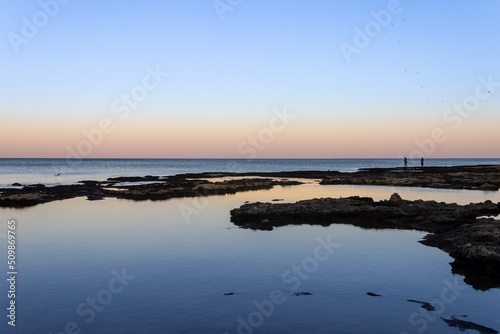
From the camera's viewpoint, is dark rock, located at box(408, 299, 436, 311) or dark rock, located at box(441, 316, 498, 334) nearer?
dark rock, located at box(441, 316, 498, 334)

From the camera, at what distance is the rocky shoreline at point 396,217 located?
21.6 m

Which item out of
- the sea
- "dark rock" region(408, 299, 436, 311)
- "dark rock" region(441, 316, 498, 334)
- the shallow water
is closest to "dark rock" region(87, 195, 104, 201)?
the shallow water

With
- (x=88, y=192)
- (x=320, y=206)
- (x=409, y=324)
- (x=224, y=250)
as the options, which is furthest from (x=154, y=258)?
(x=88, y=192)

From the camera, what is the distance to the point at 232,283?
1597 cm

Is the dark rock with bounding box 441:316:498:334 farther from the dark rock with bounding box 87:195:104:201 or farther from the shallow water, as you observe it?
the dark rock with bounding box 87:195:104:201

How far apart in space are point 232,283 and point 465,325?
26.9ft

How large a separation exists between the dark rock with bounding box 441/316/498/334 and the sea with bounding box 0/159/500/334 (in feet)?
0.47

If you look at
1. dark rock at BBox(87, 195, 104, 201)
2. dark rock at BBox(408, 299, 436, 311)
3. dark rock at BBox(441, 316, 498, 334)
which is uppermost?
dark rock at BBox(87, 195, 104, 201)

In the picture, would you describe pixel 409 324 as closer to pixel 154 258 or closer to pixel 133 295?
pixel 133 295

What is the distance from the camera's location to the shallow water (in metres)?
12.4

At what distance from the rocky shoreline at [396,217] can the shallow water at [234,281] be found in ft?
4.70

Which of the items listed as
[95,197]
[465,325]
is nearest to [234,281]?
[465,325]

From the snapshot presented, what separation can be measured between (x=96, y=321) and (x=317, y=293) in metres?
7.66

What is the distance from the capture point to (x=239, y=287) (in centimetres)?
1551
